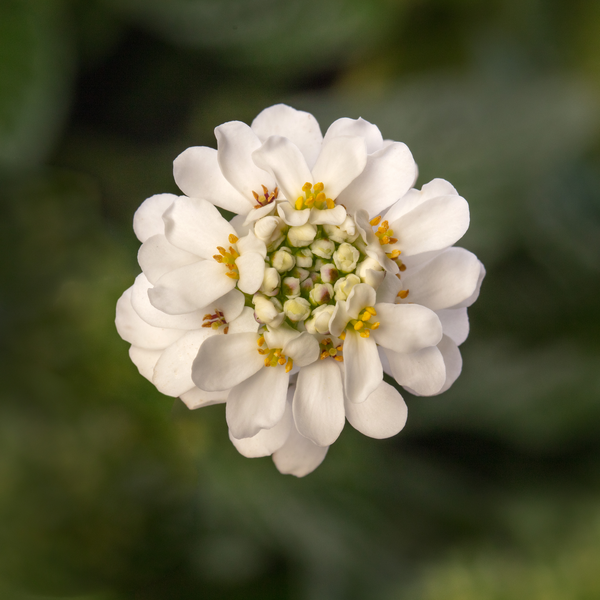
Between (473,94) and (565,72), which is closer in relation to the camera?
(473,94)

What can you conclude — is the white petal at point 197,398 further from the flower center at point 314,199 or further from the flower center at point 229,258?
the flower center at point 314,199

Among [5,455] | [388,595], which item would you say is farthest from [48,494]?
[388,595]

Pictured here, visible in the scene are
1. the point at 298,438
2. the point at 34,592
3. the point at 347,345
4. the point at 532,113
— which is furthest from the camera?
the point at 532,113

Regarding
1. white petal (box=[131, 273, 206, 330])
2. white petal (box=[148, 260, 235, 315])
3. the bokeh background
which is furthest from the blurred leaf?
white petal (box=[148, 260, 235, 315])

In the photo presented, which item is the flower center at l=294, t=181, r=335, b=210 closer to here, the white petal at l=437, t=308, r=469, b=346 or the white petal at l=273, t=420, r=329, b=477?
the white petal at l=437, t=308, r=469, b=346

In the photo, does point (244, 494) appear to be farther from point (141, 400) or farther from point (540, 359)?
point (540, 359)

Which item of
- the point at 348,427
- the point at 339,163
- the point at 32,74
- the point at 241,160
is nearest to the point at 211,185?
the point at 241,160

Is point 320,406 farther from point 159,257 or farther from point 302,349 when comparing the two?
point 159,257
